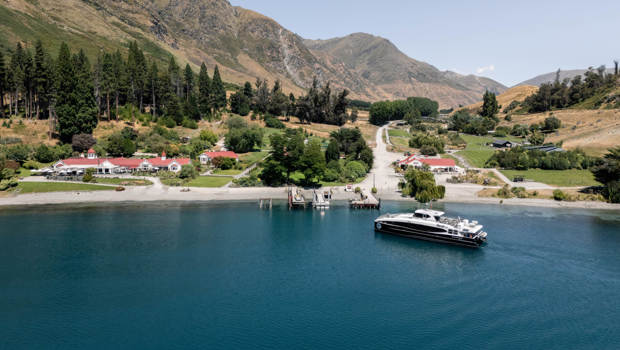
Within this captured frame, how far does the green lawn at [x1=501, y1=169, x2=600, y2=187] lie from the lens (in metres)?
83.1

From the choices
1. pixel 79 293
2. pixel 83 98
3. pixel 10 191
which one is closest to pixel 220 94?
pixel 83 98

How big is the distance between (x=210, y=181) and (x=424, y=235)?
163ft

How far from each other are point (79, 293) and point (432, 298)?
112 feet

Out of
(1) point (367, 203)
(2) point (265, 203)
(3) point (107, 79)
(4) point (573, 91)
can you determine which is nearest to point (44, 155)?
(3) point (107, 79)

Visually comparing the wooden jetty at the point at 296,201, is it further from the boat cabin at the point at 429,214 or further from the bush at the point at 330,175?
the boat cabin at the point at 429,214

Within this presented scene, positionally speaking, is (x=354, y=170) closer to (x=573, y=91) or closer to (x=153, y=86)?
(x=153, y=86)

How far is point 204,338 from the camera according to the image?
30.6m

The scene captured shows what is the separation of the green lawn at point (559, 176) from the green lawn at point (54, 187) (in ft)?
299

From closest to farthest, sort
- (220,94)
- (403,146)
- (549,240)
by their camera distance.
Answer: (549,240) → (403,146) → (220,94)

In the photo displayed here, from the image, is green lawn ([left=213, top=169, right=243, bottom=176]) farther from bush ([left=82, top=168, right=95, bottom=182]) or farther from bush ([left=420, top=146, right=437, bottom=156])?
bush ([left=420, top=146, right=437, bottom=156])

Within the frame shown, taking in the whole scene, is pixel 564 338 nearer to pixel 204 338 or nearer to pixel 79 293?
pixel 204 338

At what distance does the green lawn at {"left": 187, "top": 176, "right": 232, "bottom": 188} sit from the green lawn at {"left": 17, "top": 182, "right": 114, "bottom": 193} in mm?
16307

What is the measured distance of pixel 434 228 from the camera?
53.6m

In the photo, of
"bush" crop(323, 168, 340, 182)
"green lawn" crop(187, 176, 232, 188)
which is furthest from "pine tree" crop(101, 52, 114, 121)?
"bush" crop(323, 168, 340, 182)
